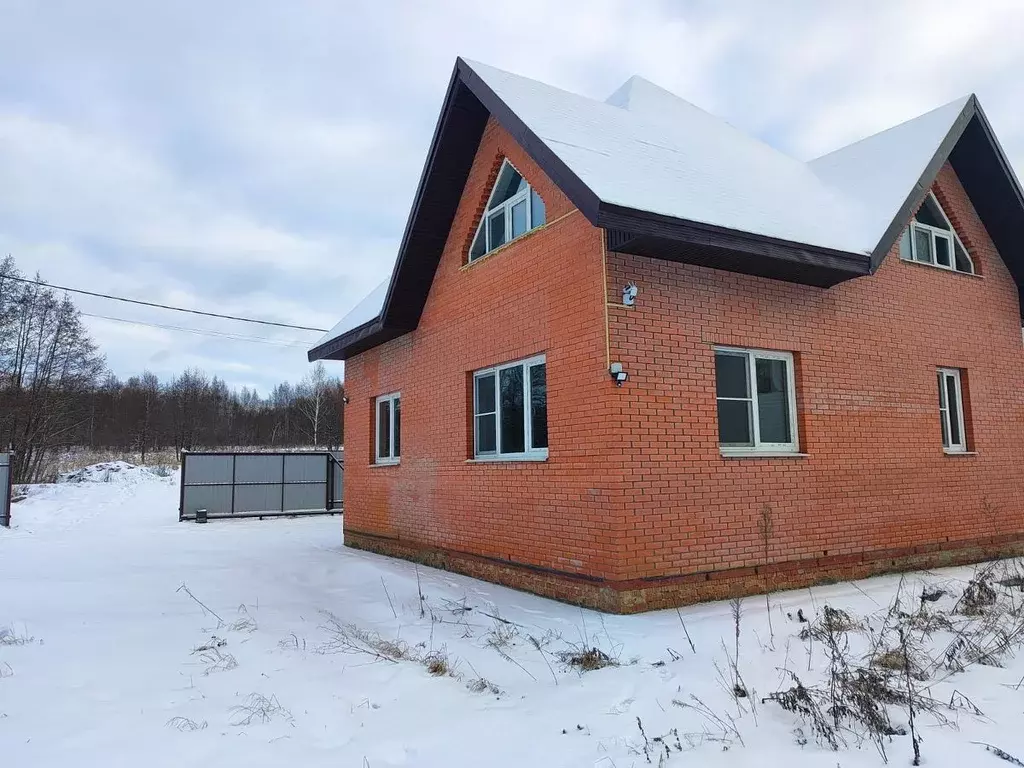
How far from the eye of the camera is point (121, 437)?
60906 millimetres

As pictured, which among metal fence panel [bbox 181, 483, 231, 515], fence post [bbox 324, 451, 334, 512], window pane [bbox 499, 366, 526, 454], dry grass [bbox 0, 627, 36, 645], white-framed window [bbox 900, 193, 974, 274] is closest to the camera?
dry grass [bbox 0, 627, 36, 645]

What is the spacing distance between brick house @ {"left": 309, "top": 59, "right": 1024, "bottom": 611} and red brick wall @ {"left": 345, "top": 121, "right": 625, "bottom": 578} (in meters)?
0.04

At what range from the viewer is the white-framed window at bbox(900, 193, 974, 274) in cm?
1014

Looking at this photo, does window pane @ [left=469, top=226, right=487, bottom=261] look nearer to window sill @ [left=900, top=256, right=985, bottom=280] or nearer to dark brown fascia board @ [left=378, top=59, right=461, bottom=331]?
dark brown fascia board @ [left=378, top=59, right=461, bottom=331]

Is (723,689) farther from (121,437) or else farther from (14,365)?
(121,437)

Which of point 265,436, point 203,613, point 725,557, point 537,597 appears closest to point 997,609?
point 725,557

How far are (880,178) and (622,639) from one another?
7223mm

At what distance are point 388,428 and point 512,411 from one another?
163 inches

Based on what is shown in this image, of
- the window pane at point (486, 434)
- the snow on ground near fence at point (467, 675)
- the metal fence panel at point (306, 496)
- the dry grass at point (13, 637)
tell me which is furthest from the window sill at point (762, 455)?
A: the metal fence panel at point (306, 496)

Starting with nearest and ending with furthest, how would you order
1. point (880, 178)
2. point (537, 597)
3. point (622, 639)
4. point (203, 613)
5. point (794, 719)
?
point (794, 719) → point (622, 639) → point (203, 613) → point (537, 597) → point (880, 178)

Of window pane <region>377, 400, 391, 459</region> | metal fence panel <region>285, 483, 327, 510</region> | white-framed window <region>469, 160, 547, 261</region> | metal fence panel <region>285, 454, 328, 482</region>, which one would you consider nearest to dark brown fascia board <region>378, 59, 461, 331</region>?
white-framed window <region>469, 160, 547, 261</region>

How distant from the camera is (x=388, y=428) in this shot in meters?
12.3

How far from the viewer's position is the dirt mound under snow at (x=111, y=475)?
3048cm

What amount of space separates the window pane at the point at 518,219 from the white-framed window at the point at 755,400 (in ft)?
9.65
